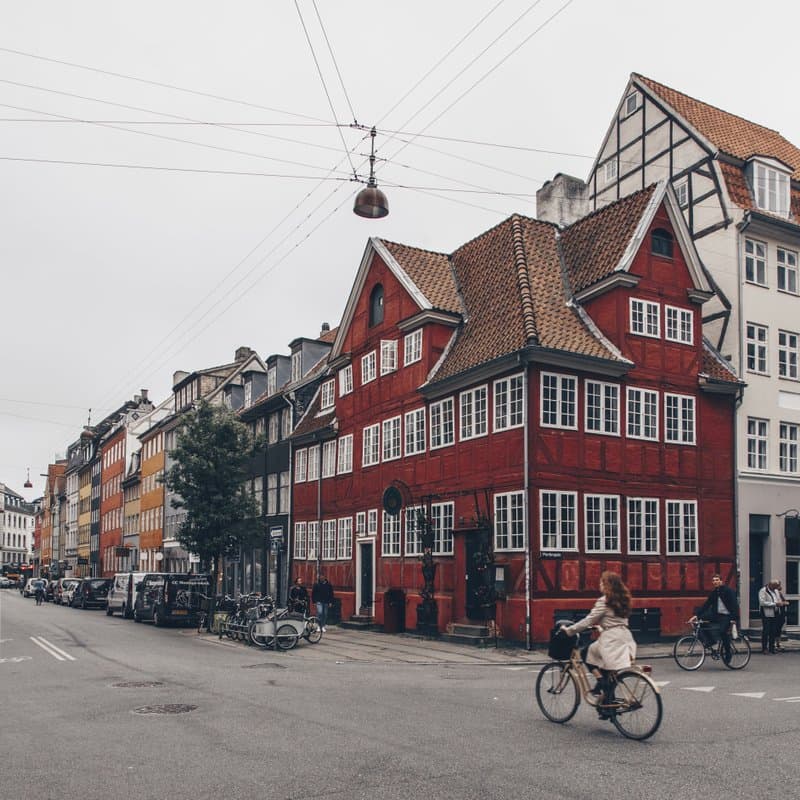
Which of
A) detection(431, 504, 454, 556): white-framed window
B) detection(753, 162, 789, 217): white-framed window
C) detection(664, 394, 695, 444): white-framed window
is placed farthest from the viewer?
detection(753, 162, 789, 217): white-framed window

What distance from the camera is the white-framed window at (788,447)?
30781mm

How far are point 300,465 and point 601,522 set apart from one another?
17.0 metres

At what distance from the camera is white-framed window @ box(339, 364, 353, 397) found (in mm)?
35031

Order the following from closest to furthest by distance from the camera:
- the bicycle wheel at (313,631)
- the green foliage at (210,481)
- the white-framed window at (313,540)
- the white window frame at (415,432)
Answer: the bicycle wheel at (313,631) → the white window frame at (415,432) → the green foliage at (210,481) → the white-framed window at (313,540)

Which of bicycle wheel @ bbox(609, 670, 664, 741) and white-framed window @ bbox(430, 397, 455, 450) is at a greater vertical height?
white-framed window @ bbox(430, 397, 455, 450)

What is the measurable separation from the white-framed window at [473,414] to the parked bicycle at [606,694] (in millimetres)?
14662

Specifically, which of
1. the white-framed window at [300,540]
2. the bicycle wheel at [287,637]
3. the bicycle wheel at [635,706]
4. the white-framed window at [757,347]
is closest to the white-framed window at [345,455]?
the white-framed window at [300,540]

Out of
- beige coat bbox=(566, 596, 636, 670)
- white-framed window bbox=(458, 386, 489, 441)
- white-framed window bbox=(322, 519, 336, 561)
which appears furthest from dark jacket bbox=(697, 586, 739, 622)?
white-framed window bbox=(322, 519, 336, 561)

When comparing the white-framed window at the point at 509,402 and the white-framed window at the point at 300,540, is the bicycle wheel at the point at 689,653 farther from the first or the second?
the white-framed window at the point at 300,540

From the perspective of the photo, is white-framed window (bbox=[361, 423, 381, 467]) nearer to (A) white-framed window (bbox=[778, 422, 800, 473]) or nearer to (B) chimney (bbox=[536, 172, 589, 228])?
(B) chimney (bbox=[536, 172, 589, 228])

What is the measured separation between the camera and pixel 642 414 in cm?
2672

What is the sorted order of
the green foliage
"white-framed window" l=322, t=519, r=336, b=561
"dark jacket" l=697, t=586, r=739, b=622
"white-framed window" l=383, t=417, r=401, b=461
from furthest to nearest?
"white-framed window" l=322, t=519, r=336, b=561 → the green foliage → "white-framed window" l=383, t=417, r=401, b=461 → "dark jacket" l=697, t=586, r=739, b=622

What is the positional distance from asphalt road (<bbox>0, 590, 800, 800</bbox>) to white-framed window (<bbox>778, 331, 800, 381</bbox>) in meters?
14.5

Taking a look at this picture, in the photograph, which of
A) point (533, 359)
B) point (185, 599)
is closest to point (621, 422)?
point (533, 359)
